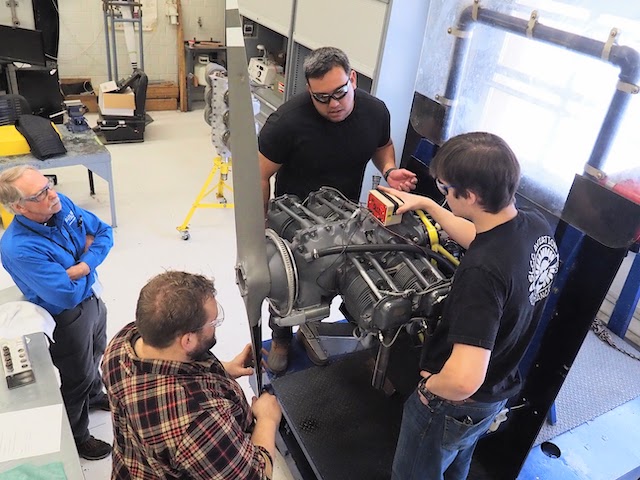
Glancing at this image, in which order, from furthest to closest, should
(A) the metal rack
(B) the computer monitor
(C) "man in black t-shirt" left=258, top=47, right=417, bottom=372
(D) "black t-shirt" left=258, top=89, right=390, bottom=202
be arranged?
1. (A) the metal rack
2. (B) the computer monitor
3. (D) "black t-shirt" left=258, top=89, right=390, bottom=202
4. (C) "man in black t-shirt" left=258, top=47, right=417, bottom=372

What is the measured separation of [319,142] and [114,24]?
4.93 m

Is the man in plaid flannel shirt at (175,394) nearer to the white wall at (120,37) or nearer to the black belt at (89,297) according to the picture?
the black belt at (89,297)

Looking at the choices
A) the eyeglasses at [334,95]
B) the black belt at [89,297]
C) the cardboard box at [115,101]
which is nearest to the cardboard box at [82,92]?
the cardboard box at [115,101]

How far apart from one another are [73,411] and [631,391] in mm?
2907

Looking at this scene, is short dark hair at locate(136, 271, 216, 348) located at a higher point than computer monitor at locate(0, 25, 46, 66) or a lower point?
higher

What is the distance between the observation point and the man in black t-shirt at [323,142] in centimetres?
206

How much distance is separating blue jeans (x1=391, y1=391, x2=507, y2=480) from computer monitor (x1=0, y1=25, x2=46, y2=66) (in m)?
5.18

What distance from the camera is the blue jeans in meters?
1.58

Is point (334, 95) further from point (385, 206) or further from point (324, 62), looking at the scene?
point (385, 206)

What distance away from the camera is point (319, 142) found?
2186 mm

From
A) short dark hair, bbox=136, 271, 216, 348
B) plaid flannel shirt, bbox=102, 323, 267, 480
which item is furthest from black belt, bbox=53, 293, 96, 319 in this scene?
short dark hair, bbox=136, 271, 216, 348

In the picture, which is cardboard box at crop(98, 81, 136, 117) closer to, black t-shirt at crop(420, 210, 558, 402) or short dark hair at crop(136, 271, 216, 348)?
short dark hair at crop(136, 271, 216, 348)

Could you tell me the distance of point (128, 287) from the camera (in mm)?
3479

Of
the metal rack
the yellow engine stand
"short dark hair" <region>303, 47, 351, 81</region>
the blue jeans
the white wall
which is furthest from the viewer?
the white wall
